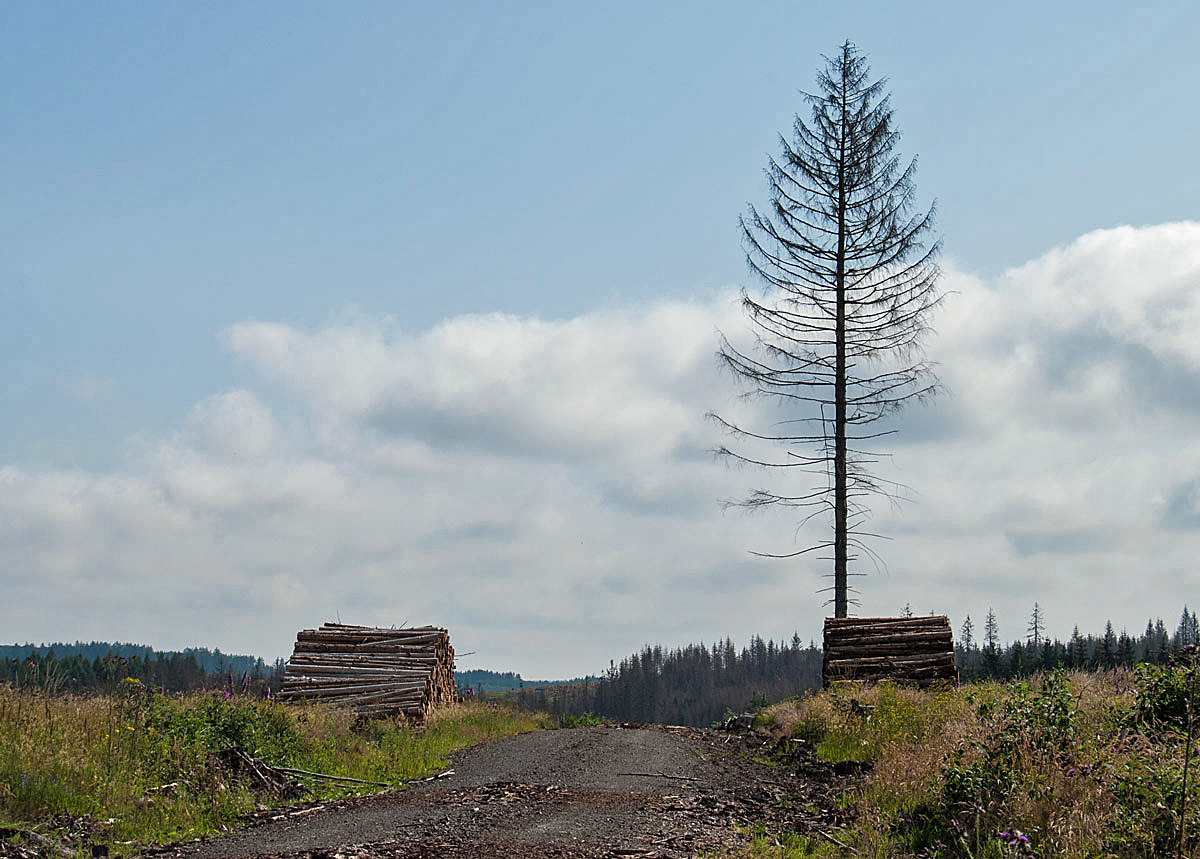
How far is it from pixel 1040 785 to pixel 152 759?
29.7 feet

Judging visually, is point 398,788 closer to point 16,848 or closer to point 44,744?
point 44,744

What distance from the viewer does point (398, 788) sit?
1205 centimetres

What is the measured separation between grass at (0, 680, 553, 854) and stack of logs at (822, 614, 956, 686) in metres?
10.4

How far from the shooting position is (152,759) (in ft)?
36.7

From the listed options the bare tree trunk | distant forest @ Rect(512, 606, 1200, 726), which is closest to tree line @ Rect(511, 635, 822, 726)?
distant forest @ Rect(512, 606, 1200, 726)

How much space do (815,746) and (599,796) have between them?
20.6ft

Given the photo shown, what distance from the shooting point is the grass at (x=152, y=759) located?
9719 millimetres

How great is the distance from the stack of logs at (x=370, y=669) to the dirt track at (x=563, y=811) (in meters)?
5.78

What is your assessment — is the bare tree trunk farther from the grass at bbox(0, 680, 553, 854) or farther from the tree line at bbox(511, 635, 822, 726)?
the tree line at bbox(511, 635, 822, 726)

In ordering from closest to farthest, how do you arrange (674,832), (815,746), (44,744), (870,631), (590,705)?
1. (674,832)
2. (44,744)
3. (815,746)
4. (870,631)
5. (590,705)

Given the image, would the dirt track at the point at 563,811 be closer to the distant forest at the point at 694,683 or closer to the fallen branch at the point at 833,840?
the fallen branch at the point at 833,840

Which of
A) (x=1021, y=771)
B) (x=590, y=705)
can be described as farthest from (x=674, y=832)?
(x=590, y=705)

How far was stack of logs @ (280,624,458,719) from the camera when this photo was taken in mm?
20734

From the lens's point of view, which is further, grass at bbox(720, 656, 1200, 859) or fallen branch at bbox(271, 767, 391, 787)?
fallen branch at bbox(271, 767, 391, 787)
